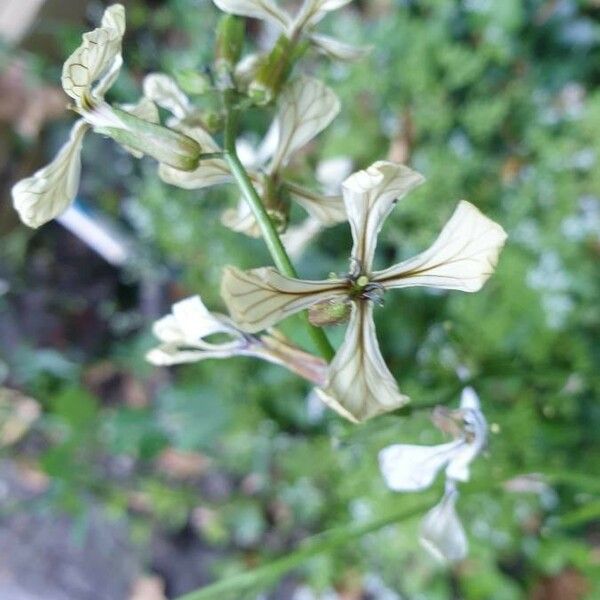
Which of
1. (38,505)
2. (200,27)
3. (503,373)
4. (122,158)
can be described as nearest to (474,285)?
(503,373)

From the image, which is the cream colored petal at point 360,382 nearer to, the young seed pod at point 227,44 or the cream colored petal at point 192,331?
the cream colored petal at point 192,331

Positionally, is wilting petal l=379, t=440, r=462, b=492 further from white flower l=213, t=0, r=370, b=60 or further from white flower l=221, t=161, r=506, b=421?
white flower l=213, t=0, r=370, b=60

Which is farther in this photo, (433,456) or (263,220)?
(433,456)

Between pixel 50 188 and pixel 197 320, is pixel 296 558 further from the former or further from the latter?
pixel 50 188

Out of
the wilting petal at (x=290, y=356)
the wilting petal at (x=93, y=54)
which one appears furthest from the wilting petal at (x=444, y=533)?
the wilting petal at (x=93, y=54)

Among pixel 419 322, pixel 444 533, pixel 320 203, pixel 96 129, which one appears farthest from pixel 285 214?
pixel 419 322
